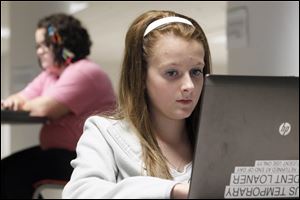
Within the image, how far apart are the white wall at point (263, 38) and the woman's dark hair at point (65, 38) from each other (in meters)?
0.70

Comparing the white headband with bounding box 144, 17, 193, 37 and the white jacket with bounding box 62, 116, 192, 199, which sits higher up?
the white headband with bounding box 144, 17, 193, 37

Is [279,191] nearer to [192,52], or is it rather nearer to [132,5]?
[192,52]

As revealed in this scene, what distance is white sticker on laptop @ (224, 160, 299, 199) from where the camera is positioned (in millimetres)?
695

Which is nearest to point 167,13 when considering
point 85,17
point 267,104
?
point 267,104

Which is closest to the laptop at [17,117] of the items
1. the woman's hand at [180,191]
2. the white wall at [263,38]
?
the white wall at [263,38]

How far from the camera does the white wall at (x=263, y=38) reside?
2.18 m

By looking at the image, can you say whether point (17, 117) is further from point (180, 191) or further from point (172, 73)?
point (180, 191)

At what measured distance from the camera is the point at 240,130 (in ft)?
2.24

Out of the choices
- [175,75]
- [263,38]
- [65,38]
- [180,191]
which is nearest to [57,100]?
[65,38]

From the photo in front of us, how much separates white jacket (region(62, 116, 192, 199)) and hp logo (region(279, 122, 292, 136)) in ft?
0.61

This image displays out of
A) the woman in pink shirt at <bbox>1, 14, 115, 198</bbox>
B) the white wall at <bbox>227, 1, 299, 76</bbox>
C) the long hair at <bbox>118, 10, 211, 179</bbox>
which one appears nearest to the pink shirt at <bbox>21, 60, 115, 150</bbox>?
the woman in pink shirt at <bbox>1, 14, 115, 198</bbox>

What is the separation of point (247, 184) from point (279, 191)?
0.05 m

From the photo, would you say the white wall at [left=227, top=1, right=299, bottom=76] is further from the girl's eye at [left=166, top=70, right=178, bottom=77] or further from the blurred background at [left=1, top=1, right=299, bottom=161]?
→ the girl's eye at [left=166, top=70, right=178, bottom=77]

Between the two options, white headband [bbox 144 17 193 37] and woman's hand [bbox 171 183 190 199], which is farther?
white headband [bbox 144 17 193 37]
